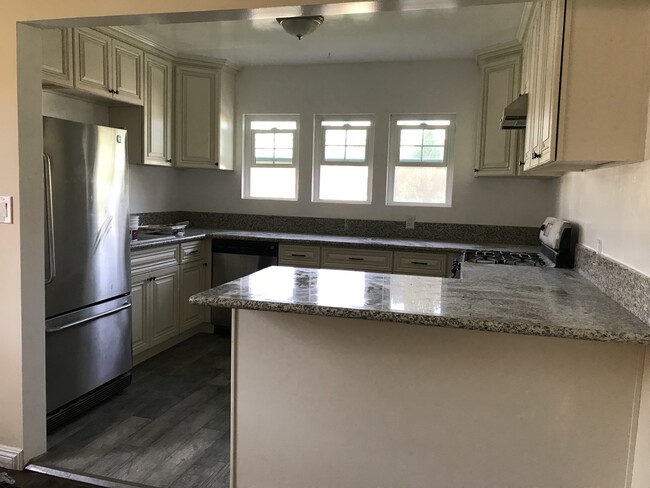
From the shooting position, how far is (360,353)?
196cm

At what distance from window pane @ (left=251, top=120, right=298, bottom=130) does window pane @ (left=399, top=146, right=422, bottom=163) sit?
1018 millimetres

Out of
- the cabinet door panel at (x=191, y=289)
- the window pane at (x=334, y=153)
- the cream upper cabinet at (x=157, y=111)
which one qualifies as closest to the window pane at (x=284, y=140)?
the window pane at (x=334, y=153)

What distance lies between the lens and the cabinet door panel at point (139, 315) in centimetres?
362

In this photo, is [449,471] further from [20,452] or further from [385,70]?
[385,70]

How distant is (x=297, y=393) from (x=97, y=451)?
1228 millimetres

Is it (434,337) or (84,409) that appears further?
(84,409)

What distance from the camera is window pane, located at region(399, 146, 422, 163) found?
15.1 ft

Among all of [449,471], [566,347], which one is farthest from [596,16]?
[449,471]

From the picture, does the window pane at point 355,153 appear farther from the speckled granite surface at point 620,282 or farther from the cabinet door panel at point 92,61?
the speckled granite surface at point 620,282

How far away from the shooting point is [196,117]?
182 inches

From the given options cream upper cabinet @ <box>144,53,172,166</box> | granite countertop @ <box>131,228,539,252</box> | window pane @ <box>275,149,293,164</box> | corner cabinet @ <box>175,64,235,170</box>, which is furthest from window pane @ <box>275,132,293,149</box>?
cream upper cabinet @ <box>144,53,172,166</box>

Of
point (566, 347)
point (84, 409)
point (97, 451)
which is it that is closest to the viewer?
point (566, 347)

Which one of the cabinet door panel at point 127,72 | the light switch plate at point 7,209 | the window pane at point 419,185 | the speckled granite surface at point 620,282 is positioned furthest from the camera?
the window pane at point 419,185

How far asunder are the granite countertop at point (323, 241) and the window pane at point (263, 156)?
72cm
